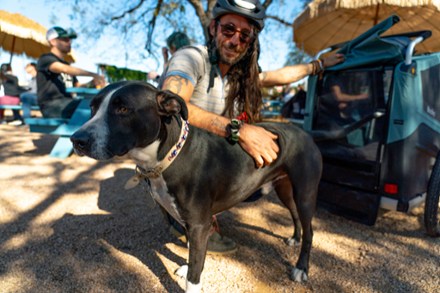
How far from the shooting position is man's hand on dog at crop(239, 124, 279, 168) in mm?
1918

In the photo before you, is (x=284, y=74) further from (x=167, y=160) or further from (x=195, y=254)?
(x=195, y=254)

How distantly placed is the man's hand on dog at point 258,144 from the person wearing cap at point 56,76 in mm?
3868

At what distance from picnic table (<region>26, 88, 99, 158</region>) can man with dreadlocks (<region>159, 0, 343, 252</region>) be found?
3.39 meters

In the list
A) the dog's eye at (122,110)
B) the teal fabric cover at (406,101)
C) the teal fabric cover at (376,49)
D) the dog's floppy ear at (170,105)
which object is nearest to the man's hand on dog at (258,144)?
the dog's floppy ear at (170,105)

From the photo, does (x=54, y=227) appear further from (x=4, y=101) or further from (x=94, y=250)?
(x=4, y=101)

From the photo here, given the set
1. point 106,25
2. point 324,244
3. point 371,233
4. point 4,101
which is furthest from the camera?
point 106,25

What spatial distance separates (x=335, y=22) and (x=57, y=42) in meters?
4.94

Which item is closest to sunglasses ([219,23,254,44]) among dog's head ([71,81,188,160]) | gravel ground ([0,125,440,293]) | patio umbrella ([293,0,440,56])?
dog's head ([71,81,188,160])

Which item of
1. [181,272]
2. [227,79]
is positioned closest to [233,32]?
[227,79]

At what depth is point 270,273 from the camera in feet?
7.19

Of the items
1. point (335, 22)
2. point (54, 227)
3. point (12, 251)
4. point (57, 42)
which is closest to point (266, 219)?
point (54, 227)

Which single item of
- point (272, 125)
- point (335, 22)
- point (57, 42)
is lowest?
point (272, 125)

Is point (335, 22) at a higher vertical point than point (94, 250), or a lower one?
higher

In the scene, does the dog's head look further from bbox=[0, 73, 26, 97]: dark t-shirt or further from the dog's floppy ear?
bbox=[0, 73, 26, 97]: dark t-shirt
